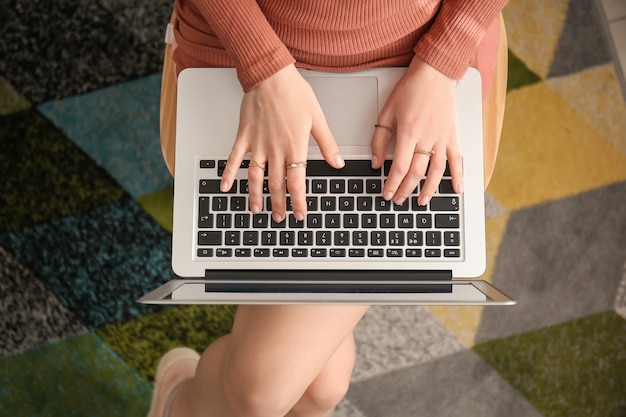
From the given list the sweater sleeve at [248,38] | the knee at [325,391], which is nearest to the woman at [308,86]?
the sweater sleeve at [248,38]

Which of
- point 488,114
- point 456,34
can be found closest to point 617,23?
point 488,114

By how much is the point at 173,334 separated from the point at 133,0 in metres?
0.73

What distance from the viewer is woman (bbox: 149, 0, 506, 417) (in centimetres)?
73

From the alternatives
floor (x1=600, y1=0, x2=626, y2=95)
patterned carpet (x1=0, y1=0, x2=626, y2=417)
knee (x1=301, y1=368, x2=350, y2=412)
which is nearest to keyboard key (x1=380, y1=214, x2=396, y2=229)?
knee (x1=301, y1=368, x2=350, y2=412)

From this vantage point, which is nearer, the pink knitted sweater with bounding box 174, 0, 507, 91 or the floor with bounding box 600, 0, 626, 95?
the pink knitted sweater with bounding box 174, 0, 507, 91

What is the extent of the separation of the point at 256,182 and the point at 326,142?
0.33ft

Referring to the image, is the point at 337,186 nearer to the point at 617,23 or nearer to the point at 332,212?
the point at 332,212

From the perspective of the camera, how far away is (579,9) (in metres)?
1.31

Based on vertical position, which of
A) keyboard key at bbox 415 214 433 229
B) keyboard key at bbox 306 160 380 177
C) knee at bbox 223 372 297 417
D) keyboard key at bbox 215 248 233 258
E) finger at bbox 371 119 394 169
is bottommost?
knee at bbox 223 372 297 417

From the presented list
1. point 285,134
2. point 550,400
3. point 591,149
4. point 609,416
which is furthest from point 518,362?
point 285,134

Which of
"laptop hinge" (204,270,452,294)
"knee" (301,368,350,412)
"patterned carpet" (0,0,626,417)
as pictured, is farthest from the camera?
"patterned carpet" (0,0,626,417)

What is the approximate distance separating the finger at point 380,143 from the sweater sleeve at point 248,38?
14 centimetres

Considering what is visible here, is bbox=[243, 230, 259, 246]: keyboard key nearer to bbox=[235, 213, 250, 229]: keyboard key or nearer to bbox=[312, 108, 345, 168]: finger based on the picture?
bbox=[235, 213, 250, 229]: keyboard key

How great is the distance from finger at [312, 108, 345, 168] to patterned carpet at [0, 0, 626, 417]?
1.97ft
